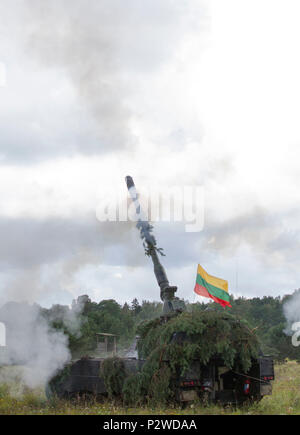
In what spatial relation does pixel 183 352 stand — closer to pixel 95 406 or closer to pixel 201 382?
pixel 201 382

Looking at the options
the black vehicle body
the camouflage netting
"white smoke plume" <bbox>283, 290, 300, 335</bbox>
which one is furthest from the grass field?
"white smoke plume" <bbox>283, 290, 300, 335</bbox>

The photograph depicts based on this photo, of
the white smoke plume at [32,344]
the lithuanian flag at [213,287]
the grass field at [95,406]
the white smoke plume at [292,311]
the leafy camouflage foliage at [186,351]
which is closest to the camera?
the grass field at [95,406]

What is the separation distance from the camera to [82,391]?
46.4ft

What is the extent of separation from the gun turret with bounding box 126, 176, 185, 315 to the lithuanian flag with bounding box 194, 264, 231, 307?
0.81m

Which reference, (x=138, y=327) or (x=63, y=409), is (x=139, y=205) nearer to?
(x=138, y=327)

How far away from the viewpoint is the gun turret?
15.0 metres

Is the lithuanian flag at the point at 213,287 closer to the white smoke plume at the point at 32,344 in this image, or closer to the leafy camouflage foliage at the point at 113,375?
the leafy camouflage foliage at the point at 113,375

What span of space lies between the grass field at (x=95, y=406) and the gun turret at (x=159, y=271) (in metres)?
3.29

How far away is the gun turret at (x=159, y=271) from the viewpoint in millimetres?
15031

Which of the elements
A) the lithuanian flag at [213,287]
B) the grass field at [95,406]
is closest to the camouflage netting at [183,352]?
the grass field at [95,406]

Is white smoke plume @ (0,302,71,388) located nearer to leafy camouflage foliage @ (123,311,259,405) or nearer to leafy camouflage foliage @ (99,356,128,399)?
leafy camouflage foliage @ (99,356,128,399)
